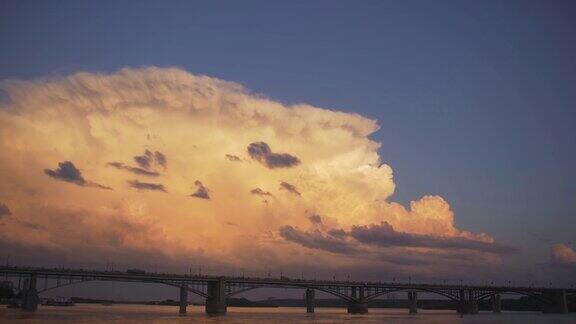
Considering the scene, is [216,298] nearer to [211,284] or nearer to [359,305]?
[211,284]

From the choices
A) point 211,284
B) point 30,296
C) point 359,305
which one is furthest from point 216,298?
point 359,305

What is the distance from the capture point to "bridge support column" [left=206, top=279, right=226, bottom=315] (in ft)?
500

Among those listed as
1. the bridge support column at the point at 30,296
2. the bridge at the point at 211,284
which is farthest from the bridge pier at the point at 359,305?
the bridge support column at the point at 30,296

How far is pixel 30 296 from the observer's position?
431 ft

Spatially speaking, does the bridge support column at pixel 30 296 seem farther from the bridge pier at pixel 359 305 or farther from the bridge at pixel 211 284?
the bridge pier at pixel 359 305

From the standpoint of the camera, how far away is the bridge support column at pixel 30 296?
12975 cm

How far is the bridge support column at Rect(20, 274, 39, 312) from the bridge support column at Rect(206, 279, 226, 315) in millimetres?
44427

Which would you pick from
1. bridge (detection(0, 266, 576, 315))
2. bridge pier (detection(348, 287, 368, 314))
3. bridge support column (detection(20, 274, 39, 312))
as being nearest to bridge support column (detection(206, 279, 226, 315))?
bridge (detection(0, 266, 576, 315))

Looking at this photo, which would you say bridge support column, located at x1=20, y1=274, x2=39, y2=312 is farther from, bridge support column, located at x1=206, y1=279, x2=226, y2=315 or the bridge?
bridge support column, located at x1=206, y1=279, x2=226, y2=315

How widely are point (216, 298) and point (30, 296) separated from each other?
158 feet

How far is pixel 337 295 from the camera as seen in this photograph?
579 ft

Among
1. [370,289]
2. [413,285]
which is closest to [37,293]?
[370,289]

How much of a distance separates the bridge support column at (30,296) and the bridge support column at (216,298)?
44.4 metres

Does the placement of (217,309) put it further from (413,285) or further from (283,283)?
(413,285)
